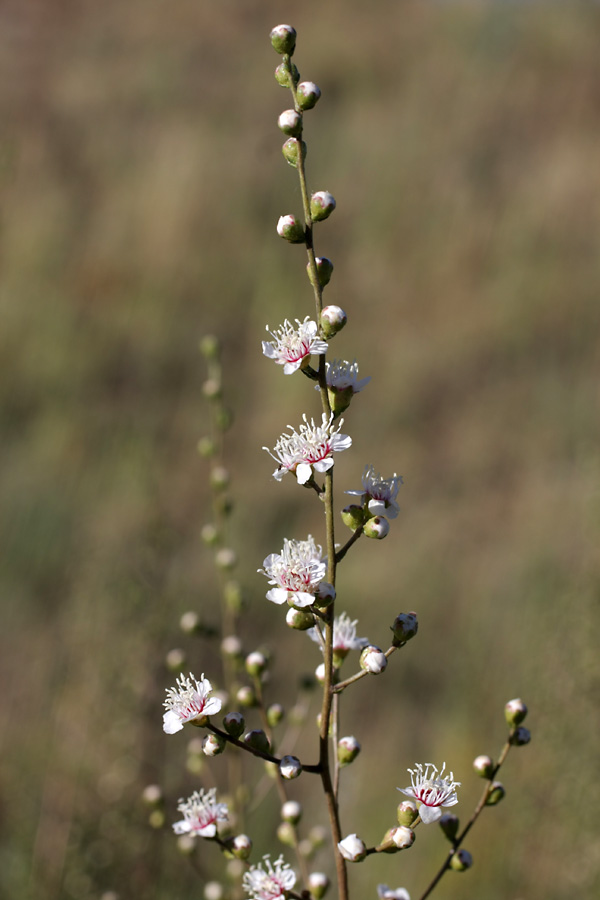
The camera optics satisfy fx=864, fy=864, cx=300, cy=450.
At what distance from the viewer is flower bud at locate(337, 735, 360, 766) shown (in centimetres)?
133

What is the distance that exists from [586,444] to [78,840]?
4887mm

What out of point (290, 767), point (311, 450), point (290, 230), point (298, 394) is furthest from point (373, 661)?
point (298, 394)

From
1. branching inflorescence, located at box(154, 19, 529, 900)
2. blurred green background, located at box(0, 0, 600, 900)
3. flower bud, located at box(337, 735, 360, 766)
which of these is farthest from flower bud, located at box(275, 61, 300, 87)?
blurred green background, located at box(0, 0, 600, 900)

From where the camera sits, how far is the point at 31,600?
5652 millimetres

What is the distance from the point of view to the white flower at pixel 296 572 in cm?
120

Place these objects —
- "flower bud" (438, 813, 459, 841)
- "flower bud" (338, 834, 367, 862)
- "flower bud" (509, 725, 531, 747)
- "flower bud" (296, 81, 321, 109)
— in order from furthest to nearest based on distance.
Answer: "flower bud" (509, 725, 531, 747) → "flower bud" (438, 813, 459, 841) → "flower bud" (296, 81, 321, 109) → "flower bud" (338, 834, 367, 862)

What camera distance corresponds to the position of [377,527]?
1.23 m

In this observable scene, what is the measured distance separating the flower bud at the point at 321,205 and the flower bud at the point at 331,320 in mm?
155

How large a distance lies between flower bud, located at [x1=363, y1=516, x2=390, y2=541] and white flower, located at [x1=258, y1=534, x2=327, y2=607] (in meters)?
0.08

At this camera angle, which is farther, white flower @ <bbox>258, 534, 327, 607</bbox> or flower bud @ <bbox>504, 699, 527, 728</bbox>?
flower bud @ <bbox>504, 699, 527, 728</bbox>

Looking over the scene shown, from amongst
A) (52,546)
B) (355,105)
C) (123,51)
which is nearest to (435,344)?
(52,546)

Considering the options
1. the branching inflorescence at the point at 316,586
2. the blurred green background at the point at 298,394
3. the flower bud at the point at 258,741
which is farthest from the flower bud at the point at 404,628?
the blurred green background at the point at 298,394

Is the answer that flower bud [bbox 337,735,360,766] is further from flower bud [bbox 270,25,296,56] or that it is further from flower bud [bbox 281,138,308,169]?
flower bud [bbox 270,25,296,56]

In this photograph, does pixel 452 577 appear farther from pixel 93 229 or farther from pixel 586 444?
pixel 93 229
